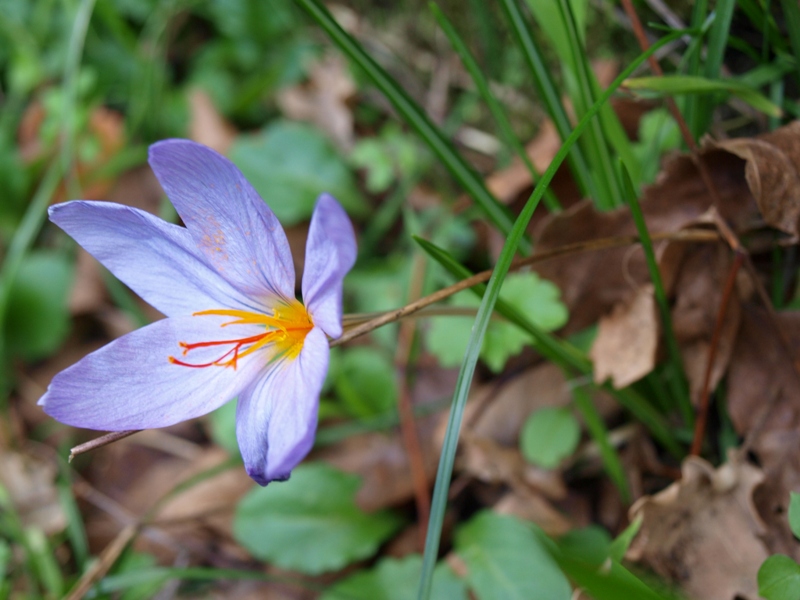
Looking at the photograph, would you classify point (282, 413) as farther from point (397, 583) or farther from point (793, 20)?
point (793, 20)

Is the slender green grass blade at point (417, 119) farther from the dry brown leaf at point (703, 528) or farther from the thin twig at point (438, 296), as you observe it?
the dry brown leaf at point (703, 528)

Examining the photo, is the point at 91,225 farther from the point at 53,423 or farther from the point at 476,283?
the point at 53,423

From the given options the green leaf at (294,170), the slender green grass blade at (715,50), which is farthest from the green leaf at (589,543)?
the green leaf at (294,170)

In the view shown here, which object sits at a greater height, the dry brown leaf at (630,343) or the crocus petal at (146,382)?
the crocus petal at (146,382)

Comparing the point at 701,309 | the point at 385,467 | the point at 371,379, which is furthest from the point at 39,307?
the point at 701,309

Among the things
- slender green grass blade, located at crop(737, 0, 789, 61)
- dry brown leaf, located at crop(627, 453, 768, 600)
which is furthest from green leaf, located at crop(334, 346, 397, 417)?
slender green grass blade, located at crop(737, 0, 789, 61)

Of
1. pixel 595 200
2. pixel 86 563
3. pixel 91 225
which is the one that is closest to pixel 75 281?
pixel 86 563
